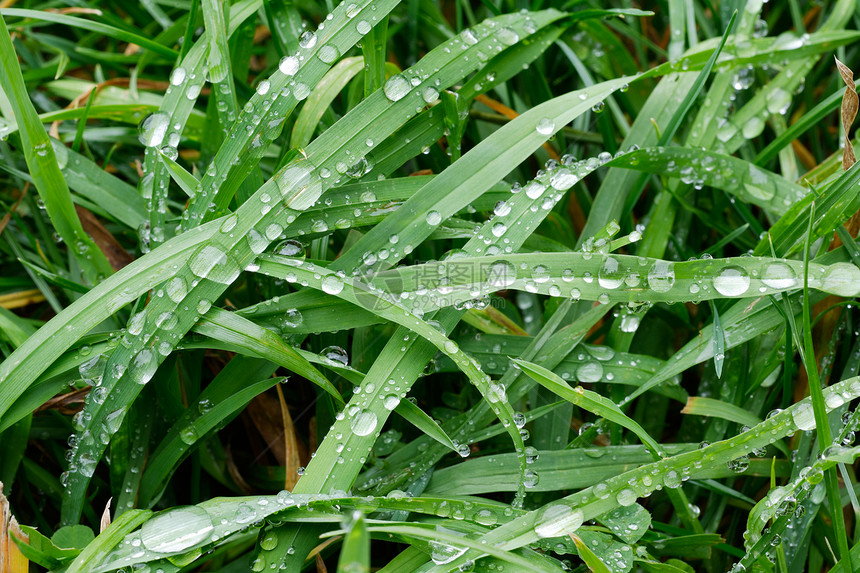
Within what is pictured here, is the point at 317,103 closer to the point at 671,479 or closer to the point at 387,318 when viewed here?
the point at 387,318

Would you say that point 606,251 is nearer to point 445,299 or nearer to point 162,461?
point 445,299

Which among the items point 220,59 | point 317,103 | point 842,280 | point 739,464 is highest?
point 220,59

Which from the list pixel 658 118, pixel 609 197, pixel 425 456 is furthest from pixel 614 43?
pixel 425 456

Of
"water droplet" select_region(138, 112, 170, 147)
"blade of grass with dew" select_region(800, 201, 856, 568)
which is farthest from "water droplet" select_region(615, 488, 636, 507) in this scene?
"water droplet" select_region(138, 112, 170, 147)

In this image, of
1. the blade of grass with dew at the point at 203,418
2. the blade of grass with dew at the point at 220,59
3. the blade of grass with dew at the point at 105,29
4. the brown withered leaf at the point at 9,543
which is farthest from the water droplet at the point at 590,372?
the blade of grass with dew at the point at 105,29

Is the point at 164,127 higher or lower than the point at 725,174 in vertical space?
higher

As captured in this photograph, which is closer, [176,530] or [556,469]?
[176,530]

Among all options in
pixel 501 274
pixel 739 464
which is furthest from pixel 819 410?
pixel 501 274

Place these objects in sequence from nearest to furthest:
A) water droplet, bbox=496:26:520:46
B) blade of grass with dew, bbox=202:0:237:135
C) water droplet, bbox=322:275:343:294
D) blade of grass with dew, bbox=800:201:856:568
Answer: blade of grass with dew, bbox=800:201:856:568 < water droplet, bbox=322:275:343:294 < blade of grass with dew, bbox=202:0:237:135 < water droplet, bbox=496:26:520:46

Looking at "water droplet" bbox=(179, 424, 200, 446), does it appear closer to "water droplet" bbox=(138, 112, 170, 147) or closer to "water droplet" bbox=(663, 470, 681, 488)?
"water droplet" bbox=(138, 112, 170, 147)
